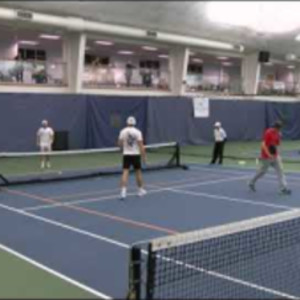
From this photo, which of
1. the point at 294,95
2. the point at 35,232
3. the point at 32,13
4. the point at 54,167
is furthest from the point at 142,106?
the point at 32,13

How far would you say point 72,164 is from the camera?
19766 millimetres

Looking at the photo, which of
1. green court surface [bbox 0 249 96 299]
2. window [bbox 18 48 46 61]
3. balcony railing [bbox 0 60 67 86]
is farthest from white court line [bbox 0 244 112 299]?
window [bbox 18 48 46 61]

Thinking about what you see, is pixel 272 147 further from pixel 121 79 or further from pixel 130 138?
pixel 121 79

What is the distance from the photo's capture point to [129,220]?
9594mm

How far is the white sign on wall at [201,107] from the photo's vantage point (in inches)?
1086

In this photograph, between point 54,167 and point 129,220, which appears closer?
point 129,220

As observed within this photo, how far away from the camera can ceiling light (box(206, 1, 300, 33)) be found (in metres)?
1.40

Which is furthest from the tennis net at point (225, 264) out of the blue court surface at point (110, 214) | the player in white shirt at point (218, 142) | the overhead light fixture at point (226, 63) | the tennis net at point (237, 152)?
the overhead light fixture at point (226, 63)

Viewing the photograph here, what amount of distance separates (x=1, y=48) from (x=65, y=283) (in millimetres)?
29499

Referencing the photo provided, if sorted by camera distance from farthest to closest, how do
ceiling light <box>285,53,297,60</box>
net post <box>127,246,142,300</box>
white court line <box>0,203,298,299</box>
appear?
white court line <box>0,203,298,299</box>, net post <box>127,246,142,300</box>, ceiling light <box>285,53,297,60</box>

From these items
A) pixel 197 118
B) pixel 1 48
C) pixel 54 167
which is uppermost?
pixel 1 48

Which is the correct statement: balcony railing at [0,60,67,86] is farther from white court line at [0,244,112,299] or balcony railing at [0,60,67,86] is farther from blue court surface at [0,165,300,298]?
white court line at [0,244,112,299]

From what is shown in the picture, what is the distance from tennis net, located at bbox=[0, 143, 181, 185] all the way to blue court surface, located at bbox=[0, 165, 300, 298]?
24.1 inches

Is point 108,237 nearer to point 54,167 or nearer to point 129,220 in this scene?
point 129,220
